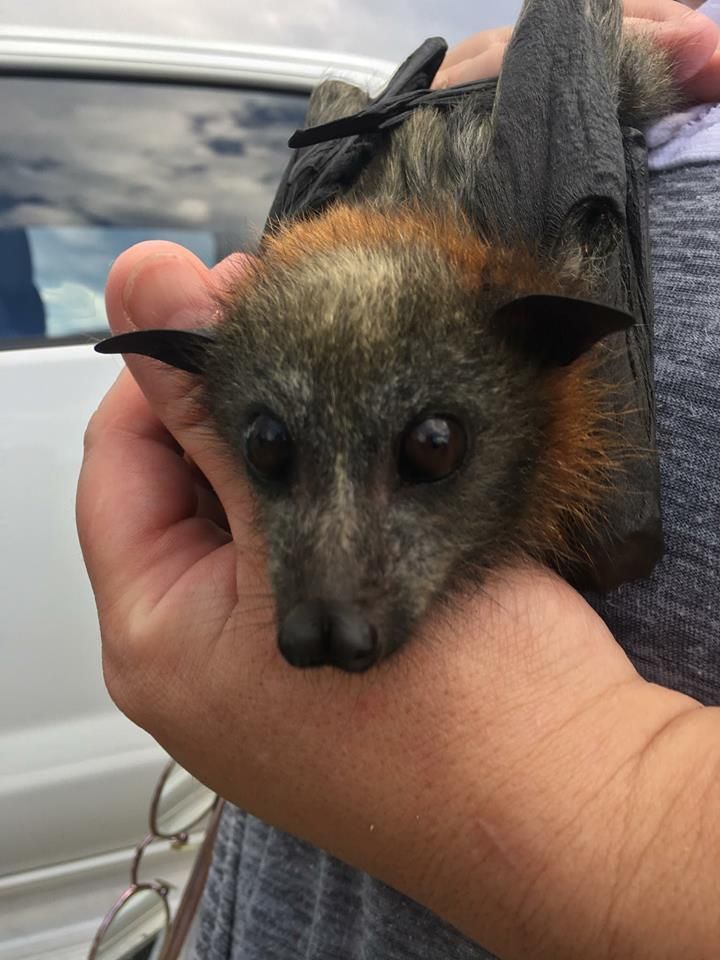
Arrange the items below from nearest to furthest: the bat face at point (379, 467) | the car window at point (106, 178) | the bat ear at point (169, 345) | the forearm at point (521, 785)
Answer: the forearm at point (521, 785) → the bat face at point (379, 467) → the bat ear at point (169, 345) → the car window at point (106, 178)

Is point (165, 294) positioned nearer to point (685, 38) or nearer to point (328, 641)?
point (328, 641)

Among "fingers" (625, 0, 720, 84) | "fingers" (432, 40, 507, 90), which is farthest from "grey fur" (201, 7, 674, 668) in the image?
"fingers" (625, 0, 720, 84)


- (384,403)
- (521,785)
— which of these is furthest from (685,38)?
(521,785)

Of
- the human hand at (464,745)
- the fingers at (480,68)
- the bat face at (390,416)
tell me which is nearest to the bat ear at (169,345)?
the bat face at (390,416)

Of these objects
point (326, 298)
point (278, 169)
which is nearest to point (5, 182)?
point (278, 169)

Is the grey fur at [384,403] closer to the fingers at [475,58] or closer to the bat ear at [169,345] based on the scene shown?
the bat ear at [169,345]

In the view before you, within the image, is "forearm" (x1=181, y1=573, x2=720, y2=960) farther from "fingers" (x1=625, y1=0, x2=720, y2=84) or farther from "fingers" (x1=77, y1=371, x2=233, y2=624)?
"fingers" (x1=625, y1=0, x2=720, y2=84)
